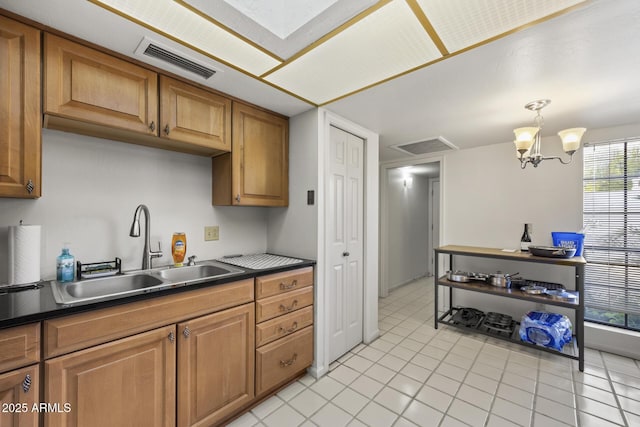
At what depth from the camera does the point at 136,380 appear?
→ 1237 mm

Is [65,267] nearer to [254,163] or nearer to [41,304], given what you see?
[41,304]

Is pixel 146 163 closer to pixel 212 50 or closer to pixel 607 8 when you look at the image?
pixel 212 50

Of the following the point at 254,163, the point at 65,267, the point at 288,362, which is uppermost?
the point at 254,163

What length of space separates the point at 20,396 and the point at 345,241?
6.57ft

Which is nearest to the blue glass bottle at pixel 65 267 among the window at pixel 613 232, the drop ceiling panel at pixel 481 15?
the drop ceiling panel at pixel 481 15

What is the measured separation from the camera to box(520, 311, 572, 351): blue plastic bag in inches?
93.0

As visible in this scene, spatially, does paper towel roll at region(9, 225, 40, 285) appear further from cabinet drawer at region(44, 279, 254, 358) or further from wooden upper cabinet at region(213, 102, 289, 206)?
wooden upper cabinet at region(213, 102, 289, 206)

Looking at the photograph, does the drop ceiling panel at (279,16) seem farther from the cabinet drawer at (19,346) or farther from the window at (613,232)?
the window at (613,232)

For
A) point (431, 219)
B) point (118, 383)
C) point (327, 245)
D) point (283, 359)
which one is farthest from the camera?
point (431, 219)

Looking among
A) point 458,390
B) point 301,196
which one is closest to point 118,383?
point 301,196

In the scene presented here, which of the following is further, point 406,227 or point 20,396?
point 406,227

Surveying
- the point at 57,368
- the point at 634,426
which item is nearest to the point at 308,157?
the point at 57,368

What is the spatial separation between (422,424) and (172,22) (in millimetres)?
2522

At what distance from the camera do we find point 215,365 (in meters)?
1.52
